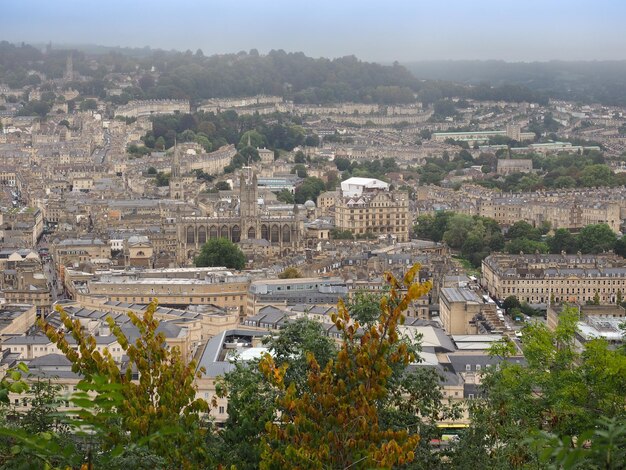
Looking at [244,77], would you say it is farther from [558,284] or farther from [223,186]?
[558,284]

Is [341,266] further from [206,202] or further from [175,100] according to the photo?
[175,100]

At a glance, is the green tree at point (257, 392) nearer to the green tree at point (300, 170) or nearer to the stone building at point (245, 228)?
the stone building at point (245, 228)

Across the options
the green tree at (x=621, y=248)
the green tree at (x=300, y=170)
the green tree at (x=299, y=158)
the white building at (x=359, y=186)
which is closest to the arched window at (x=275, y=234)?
the white building at (x=359, y=186)

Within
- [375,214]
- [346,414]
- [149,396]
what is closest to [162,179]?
[375,214]

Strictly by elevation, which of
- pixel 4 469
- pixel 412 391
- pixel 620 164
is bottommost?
pixel 620 164

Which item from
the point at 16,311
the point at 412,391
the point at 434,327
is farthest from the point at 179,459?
the point at 16,311
